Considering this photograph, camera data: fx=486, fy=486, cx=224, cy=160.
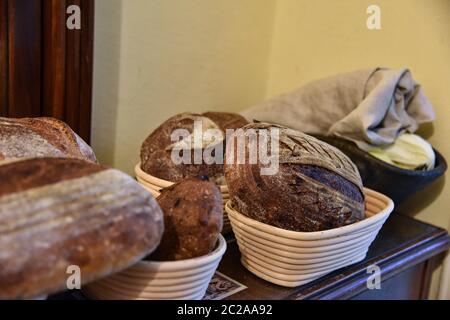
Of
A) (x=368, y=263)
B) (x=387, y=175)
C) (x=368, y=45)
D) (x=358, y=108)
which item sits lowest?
(x=368, y=263)

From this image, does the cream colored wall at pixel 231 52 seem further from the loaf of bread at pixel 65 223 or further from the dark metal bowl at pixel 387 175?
the loaf of bread at pixel 65 223

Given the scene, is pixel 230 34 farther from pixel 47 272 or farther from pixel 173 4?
pixel 47 272

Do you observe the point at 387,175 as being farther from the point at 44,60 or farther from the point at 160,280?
the point at 44,60

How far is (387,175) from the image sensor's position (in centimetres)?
86

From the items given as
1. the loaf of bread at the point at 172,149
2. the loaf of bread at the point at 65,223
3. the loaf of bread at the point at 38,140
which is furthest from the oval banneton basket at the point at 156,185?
the loaf of bread at the point at 65,223

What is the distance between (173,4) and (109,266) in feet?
2.21

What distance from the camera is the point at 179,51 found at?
1.03 meters

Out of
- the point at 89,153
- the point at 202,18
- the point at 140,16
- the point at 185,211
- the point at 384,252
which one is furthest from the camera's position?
the point at 202,18

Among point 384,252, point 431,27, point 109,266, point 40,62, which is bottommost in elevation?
point 384,252

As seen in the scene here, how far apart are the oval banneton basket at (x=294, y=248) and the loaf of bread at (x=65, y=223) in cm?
20

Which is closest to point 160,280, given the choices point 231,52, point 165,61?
point 165,61

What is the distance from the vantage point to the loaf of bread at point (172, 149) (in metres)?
0.78

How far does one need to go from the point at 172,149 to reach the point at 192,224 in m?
0.27

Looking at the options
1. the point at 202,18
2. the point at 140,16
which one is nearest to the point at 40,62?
the point at 140,16
